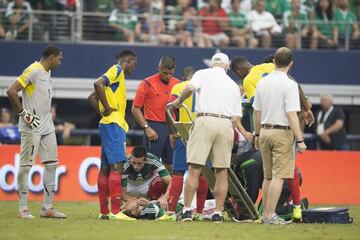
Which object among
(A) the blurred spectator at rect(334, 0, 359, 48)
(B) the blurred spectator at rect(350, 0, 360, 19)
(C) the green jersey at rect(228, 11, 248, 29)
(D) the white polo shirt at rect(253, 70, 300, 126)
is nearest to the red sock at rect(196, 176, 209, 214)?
(D) the white polo shirt at rect(253, 70, 300, 126)

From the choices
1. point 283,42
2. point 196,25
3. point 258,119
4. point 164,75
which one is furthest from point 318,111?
point 258,119

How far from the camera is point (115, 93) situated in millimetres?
15844

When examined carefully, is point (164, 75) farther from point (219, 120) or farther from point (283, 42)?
point (283, 42)

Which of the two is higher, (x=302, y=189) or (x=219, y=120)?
(x=219, y=120)

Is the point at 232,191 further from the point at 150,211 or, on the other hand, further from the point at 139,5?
the point at 139,5

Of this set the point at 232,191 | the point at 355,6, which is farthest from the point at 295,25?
the point at 232,191

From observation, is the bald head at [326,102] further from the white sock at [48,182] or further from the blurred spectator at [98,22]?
the white sock at [48,182]

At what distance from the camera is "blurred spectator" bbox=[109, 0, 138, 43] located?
980 inches

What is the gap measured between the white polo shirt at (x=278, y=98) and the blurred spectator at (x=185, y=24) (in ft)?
35.0

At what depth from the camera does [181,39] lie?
83.0 ft

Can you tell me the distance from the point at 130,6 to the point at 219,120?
36.1 feet

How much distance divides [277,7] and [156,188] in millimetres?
10556

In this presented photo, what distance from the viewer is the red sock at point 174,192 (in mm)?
15766

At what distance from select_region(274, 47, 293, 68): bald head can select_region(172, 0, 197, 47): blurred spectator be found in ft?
34.9
